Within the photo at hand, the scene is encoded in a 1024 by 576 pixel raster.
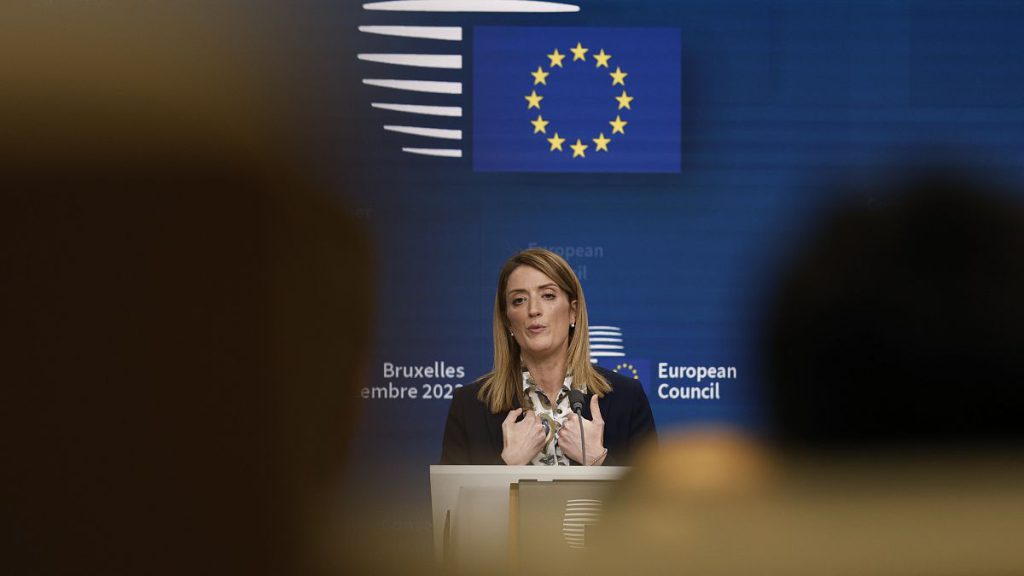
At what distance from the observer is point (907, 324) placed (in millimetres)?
2602

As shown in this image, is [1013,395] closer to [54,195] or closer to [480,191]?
[480,191]

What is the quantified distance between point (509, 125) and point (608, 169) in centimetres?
28

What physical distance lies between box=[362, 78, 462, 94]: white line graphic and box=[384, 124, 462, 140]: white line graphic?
0.32 ft

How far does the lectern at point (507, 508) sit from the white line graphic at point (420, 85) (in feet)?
4.13

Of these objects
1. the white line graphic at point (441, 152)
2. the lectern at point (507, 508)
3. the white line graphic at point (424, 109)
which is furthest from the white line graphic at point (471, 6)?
the lectern at point (507, 508)

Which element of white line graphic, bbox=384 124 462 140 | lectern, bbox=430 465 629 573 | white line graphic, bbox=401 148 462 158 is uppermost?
white line graphic, bbox=384 124 462 140

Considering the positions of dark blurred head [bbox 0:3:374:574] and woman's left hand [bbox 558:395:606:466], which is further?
woman's left hand [bbox 558:395:606:466]

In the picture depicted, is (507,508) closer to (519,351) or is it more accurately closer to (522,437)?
(522,437)

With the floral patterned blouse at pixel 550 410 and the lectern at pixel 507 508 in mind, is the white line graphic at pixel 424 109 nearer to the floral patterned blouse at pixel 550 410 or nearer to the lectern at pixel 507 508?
the floral patterned blouse at pixel 550 410

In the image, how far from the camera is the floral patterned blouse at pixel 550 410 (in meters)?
2.56

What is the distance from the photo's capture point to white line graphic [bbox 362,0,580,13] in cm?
267

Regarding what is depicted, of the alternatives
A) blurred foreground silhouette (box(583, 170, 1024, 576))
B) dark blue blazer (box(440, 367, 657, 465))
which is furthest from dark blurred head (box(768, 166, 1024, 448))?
dark blue blazer (box(440, 367, 657, 465))

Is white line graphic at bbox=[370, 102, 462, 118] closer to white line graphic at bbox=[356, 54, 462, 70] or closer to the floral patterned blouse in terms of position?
white line graphic at bbox=[356, 54, 462, 70]

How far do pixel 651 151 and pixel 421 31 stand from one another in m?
0.67
